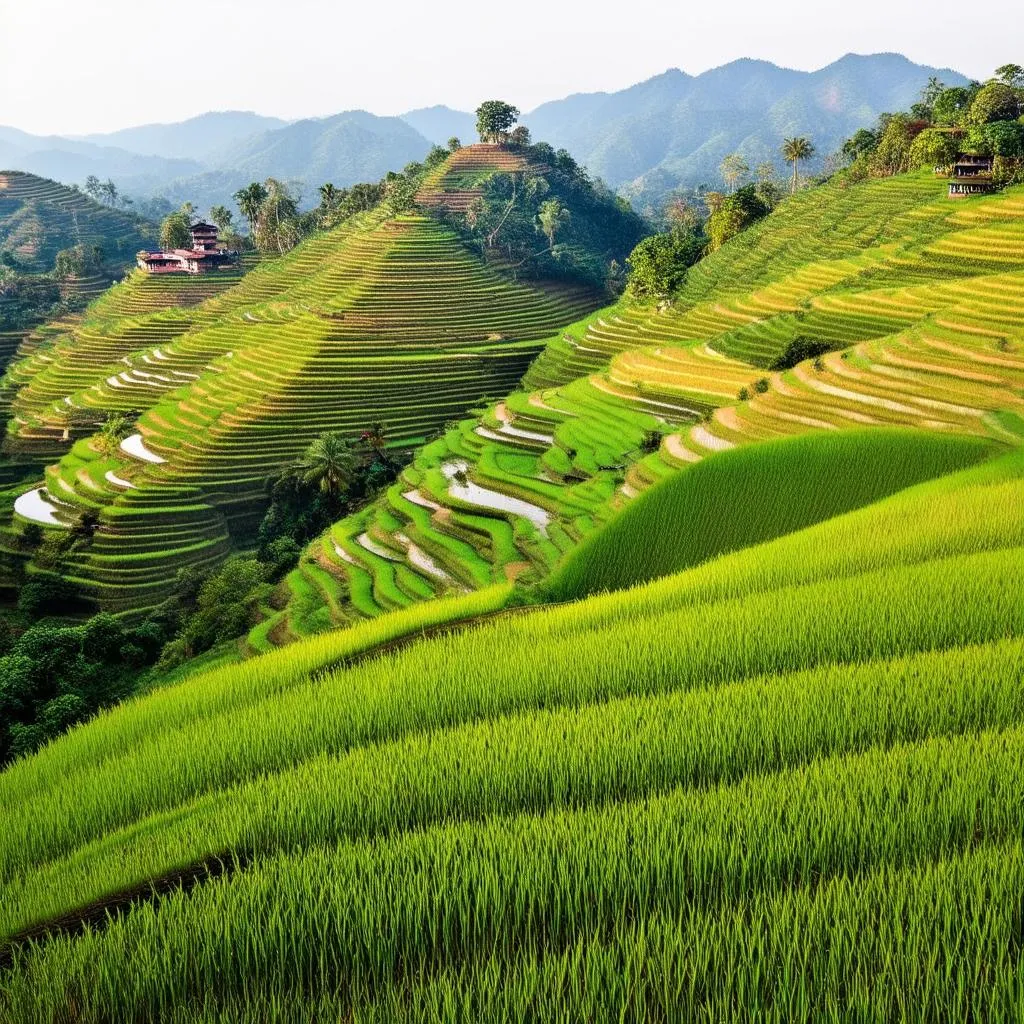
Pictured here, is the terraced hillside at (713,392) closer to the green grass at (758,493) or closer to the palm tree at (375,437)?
the green grass at (758,493)

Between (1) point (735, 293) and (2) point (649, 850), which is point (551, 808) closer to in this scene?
(2) point (649, 850)

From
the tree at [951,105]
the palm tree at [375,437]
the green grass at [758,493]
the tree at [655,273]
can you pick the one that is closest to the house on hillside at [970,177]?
the tree at [655,273]

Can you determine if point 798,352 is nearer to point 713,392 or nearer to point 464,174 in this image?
point 713,392

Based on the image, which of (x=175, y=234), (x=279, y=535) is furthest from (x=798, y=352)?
(x=175, y=234)

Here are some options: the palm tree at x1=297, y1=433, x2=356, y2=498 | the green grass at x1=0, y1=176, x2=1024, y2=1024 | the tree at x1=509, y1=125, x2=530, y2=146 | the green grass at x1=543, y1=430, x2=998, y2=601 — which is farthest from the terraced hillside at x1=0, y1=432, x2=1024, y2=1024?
the tree at x1=509, y1=125, x2=530, y2=146

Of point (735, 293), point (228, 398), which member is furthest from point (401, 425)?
point (735, 293)
